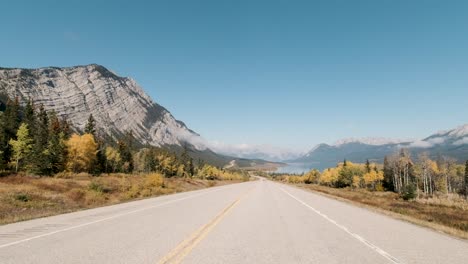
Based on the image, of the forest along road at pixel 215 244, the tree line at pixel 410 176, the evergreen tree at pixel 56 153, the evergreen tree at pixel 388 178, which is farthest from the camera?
the evergreen tree at pixel 388 178

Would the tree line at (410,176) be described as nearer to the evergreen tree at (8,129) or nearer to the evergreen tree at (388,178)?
the evergreen tree at (388,178)

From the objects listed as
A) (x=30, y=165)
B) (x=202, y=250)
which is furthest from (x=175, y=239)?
(x=30, y=165)

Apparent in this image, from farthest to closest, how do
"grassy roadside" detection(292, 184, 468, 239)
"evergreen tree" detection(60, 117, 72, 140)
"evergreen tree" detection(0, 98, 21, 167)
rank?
"evergreen tree" detection(60, 117, 72, 140) → "evergreen tree" detection(0, 98, 21, 167) → "grassy roadside" detection(292, 184, 468, 239)

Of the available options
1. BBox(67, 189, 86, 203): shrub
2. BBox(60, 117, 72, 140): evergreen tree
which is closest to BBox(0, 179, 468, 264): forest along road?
BBox(67, 189, 86, 203): shrub

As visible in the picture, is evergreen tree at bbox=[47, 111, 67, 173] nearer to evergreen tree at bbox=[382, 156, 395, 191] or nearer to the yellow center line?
the yellow center line

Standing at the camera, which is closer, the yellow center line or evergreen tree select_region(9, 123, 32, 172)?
the yellow center line

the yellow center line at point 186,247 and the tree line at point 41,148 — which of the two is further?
the tree line at point 41,148

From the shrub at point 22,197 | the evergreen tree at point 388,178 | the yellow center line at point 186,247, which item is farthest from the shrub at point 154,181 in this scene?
the evergreen tree at point 388,178

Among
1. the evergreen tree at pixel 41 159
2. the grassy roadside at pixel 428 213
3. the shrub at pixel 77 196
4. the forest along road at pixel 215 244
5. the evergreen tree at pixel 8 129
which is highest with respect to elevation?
the evergreen tree at pixel 8 129

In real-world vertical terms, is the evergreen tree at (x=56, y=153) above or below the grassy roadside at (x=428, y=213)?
above

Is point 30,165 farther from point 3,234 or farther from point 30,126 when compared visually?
point 3,234

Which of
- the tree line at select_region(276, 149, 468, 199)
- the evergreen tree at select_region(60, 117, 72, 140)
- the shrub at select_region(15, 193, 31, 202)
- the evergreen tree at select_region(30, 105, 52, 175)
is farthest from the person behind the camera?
the tree line at select_region(276, 149, 468, 199)

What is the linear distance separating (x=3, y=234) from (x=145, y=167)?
379 feet

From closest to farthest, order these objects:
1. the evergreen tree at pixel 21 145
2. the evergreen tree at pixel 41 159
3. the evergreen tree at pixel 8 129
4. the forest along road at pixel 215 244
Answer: the forest along road at pixel 215 244 < the evergreen tree at pixel 41 159 < the evergreen tree at pixel 21 145 < the evergreen tree at pixel 8 129
